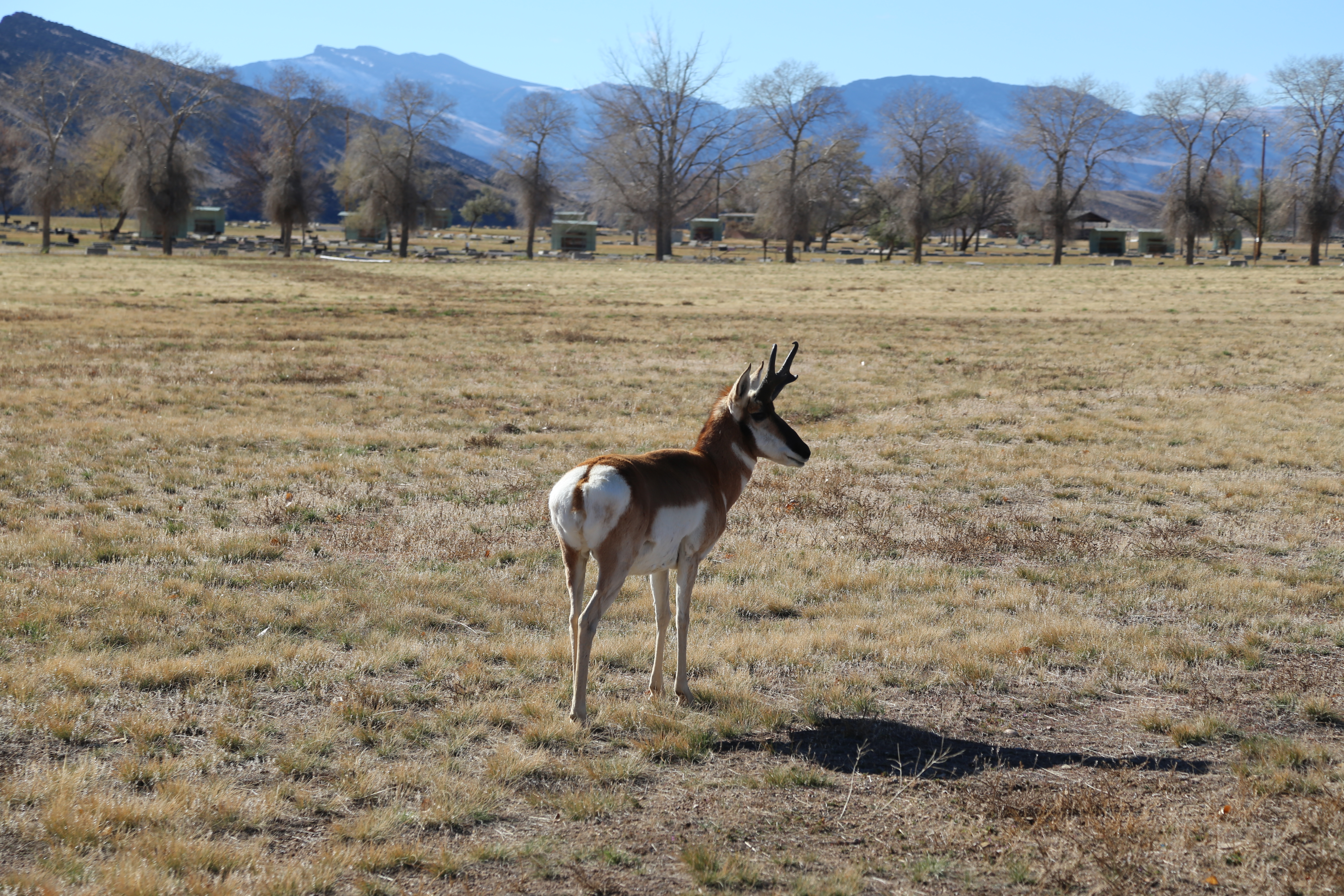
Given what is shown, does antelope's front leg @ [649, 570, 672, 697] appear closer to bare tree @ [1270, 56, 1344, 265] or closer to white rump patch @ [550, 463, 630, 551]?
white rump patch @ [550, 463, 630, 551]

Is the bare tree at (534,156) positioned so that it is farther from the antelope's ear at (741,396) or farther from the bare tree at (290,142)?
the antelope's ear at (741,396)

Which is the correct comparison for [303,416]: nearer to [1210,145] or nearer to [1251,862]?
[1251,862]

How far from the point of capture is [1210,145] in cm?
10400

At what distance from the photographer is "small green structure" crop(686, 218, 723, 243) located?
136875 mm

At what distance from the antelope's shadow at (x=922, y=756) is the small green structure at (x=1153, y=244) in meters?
127

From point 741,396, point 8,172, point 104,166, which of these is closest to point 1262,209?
point 741,396

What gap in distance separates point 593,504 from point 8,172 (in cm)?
15289

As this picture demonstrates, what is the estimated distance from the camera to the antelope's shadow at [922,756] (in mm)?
5496

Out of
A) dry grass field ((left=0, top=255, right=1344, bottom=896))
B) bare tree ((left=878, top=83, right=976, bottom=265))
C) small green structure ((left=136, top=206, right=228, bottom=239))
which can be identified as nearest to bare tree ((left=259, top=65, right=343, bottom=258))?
small green structure ((left=136, top=206, right=228, bottom=239))

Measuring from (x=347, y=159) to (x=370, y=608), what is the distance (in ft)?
350

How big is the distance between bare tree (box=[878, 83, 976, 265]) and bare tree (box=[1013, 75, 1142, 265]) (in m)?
11.0

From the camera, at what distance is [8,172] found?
12850 cm

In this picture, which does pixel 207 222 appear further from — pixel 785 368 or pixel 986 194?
pixel 785 368

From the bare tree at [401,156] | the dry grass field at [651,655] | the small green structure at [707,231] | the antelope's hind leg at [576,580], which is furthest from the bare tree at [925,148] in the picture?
the antelope's hind leg at [576,580]
